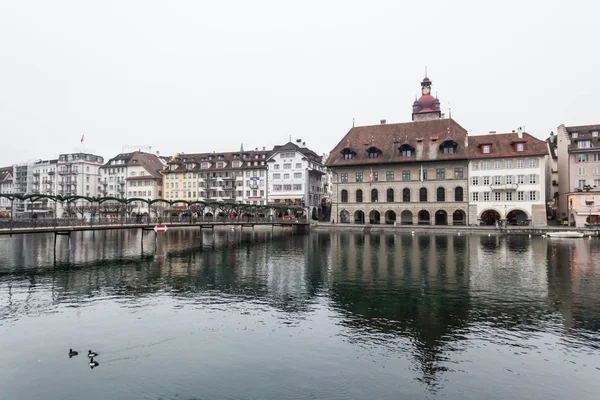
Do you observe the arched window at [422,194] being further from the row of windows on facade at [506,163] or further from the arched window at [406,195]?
the row of windows on facade at [506,163]

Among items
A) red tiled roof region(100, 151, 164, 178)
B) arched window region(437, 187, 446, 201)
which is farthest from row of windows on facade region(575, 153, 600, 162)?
red tiled roof region(100, 151, 164, 178)

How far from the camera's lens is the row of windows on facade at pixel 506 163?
3009 inches

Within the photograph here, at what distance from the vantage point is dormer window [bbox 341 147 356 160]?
300 ft

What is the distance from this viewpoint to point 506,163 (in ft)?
256

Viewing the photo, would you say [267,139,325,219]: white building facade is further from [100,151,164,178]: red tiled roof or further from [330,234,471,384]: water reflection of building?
[330,234,471,384]: water reflection of building

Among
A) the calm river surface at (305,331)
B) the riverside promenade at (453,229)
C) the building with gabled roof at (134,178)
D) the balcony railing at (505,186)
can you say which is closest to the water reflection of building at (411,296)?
the calm river surface at (305,331)

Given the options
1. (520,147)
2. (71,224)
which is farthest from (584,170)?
(71,224)

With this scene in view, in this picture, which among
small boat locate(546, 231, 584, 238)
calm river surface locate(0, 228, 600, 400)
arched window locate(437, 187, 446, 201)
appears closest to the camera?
calm river surface locate(0, 228, 600, 400)

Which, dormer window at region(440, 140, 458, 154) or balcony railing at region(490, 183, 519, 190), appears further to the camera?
dormer window at region(440, 140, 458, 154)

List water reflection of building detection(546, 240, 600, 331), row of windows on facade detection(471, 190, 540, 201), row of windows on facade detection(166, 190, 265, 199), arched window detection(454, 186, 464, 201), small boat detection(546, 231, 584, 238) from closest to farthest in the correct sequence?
water reflection of building detection(546, 240, 600, 331) < small boat detection(546, 231, 584, 238) < row of windows on facade detection(471, 190, 540, 201) < arched window detection(454, 186, 464, 201) < row of windows on facade detection(166, 190, 265, 199)

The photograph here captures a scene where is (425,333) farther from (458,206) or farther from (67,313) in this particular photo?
(458,206)

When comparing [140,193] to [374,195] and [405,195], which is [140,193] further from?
[405,195]

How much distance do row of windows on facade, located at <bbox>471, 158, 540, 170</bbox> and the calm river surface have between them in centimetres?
4392

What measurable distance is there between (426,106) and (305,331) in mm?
103792
